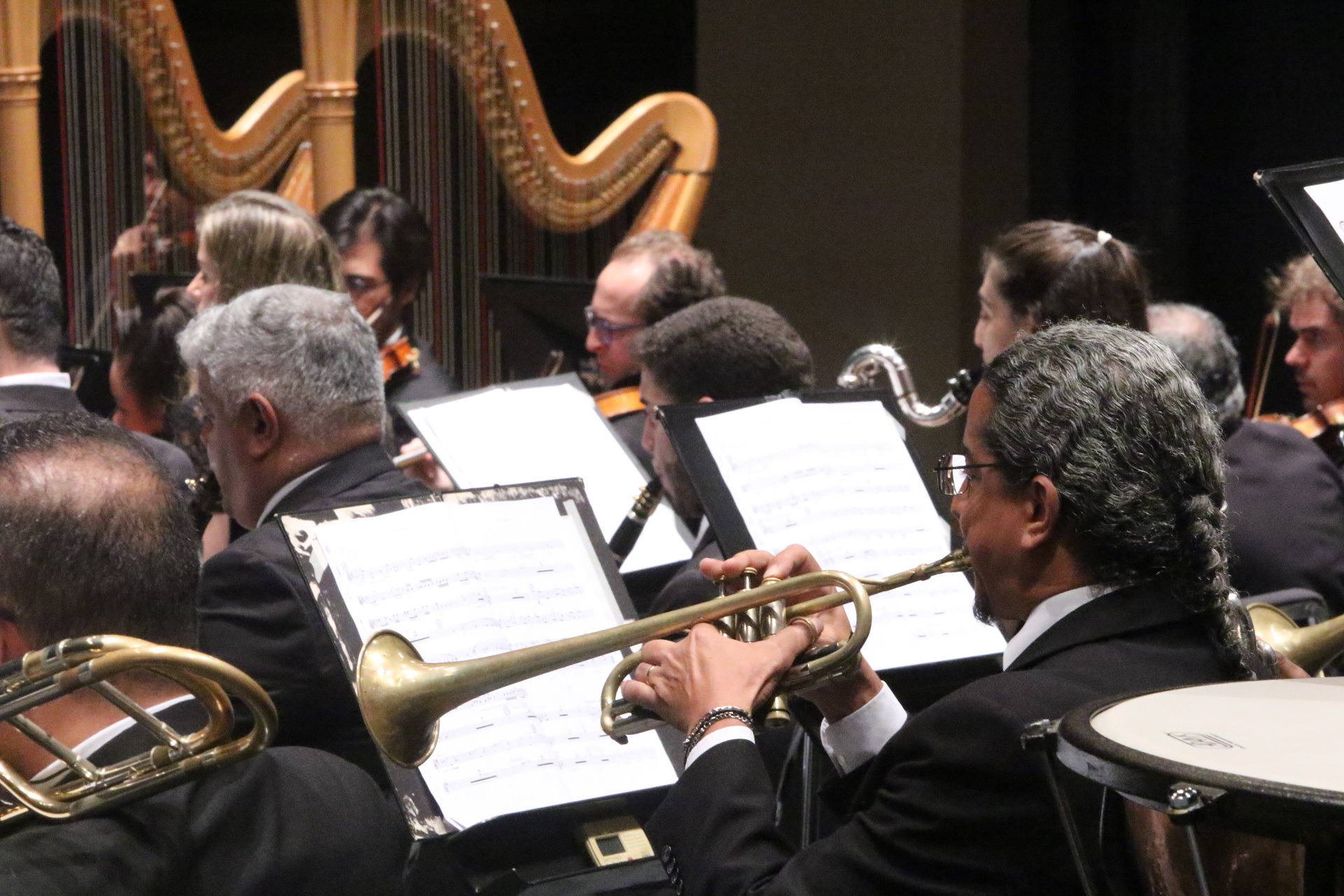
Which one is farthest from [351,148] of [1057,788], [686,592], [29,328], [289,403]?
[1057,788]

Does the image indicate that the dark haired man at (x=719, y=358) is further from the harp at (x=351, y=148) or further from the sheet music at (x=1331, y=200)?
the sheet music at (x=1331, y=200)

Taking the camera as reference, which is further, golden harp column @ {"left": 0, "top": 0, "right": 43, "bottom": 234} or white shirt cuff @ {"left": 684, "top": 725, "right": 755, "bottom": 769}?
golden harp column @ {"left": 0, "top": 0, "right": 43, "bottom": 234}

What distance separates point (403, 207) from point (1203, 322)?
6.93 feet

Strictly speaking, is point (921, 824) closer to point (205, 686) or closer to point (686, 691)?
point (686, 691)

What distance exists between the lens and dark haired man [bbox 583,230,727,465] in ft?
15.0

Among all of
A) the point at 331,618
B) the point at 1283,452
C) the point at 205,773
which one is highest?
the point at 205,773

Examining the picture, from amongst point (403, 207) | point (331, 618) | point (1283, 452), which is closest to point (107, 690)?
point (331, 618)

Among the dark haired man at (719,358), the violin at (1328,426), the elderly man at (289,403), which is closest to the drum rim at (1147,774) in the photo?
the elderly man at (289,403)

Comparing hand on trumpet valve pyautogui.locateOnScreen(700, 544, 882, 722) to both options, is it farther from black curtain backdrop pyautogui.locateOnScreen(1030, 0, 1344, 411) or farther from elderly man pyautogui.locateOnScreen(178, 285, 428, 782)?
black curtain backdrop pyautogui.locateOnScreen(1030, 0, 1344, 411)

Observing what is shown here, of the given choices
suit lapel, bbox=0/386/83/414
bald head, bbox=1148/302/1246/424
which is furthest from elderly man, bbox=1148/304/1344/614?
suit lapel, bbox=0/386/83/414

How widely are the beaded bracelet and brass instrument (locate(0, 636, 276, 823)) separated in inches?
21.5

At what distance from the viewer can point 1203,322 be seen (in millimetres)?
4289

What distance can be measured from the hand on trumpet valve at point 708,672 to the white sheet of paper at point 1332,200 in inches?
31.2

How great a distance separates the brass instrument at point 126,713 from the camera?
148 centimetres
